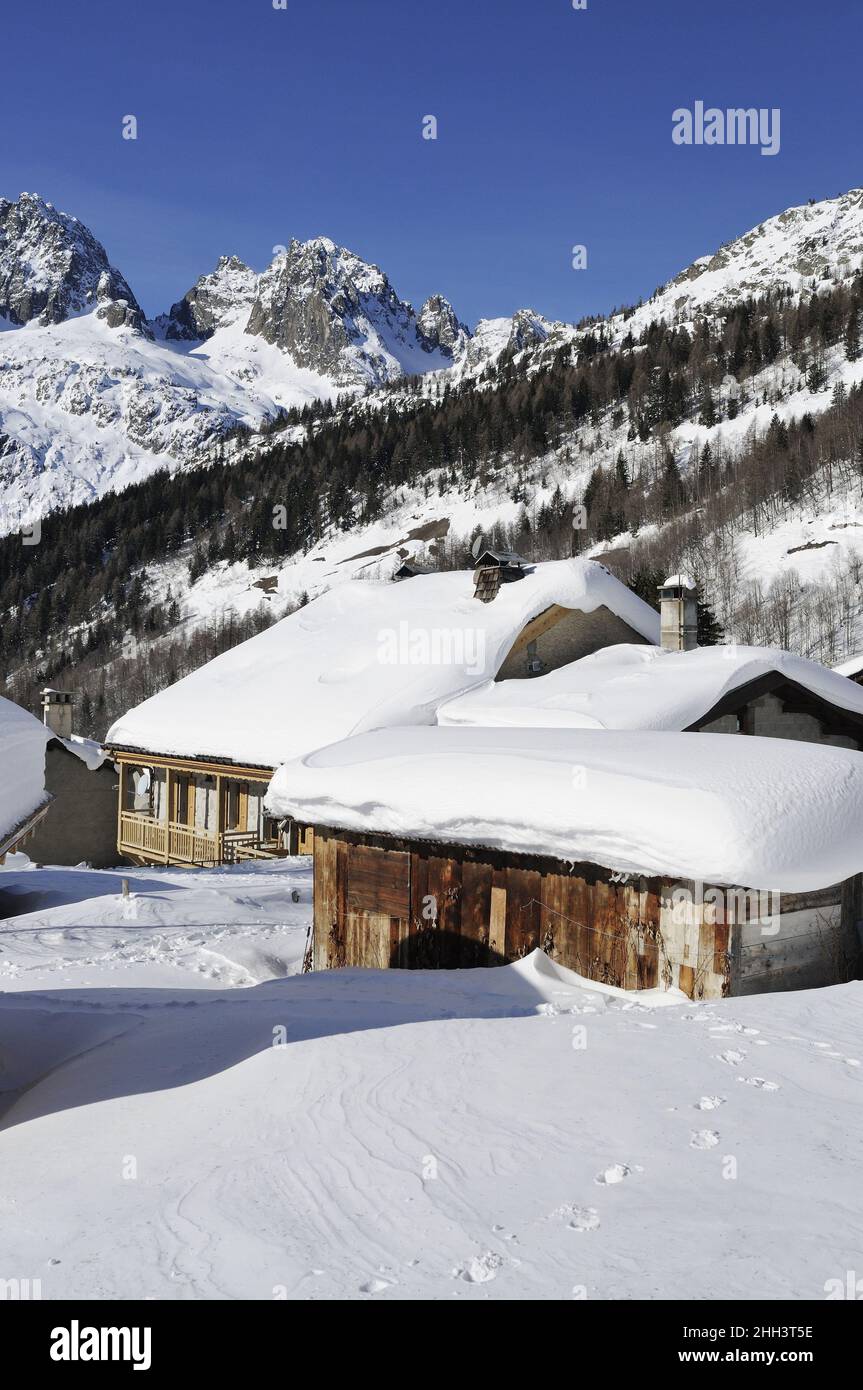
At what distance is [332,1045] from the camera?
22.2 feet

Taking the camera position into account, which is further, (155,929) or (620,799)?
(155,929)

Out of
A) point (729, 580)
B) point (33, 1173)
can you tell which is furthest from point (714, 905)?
point (729, 580)

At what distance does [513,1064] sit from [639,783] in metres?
3.02

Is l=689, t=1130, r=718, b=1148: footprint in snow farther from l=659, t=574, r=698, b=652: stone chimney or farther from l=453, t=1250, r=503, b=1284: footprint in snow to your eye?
l=659, t=574, r=698, b=652: stone chimney

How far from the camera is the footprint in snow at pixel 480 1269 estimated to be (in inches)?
143

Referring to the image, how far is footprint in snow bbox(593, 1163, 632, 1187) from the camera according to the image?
432cm

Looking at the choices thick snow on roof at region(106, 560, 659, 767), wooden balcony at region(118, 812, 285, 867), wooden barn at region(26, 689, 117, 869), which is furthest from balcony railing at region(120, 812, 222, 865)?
wooden barn at region(26, 689, 117, 869)

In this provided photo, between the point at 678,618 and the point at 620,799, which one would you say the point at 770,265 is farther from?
the point at 620,799

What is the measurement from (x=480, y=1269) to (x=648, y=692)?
13495 millimetres

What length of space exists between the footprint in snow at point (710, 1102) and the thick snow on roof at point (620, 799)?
2.29 meters

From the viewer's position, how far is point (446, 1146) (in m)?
4.91

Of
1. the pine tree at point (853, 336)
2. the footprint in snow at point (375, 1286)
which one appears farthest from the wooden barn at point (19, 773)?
the pine tree at point (853, 336)

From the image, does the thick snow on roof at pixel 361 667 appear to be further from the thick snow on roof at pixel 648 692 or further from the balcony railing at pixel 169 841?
the balcony railing at pixel 169 841

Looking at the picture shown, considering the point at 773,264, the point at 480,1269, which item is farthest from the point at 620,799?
the point at 773,264
